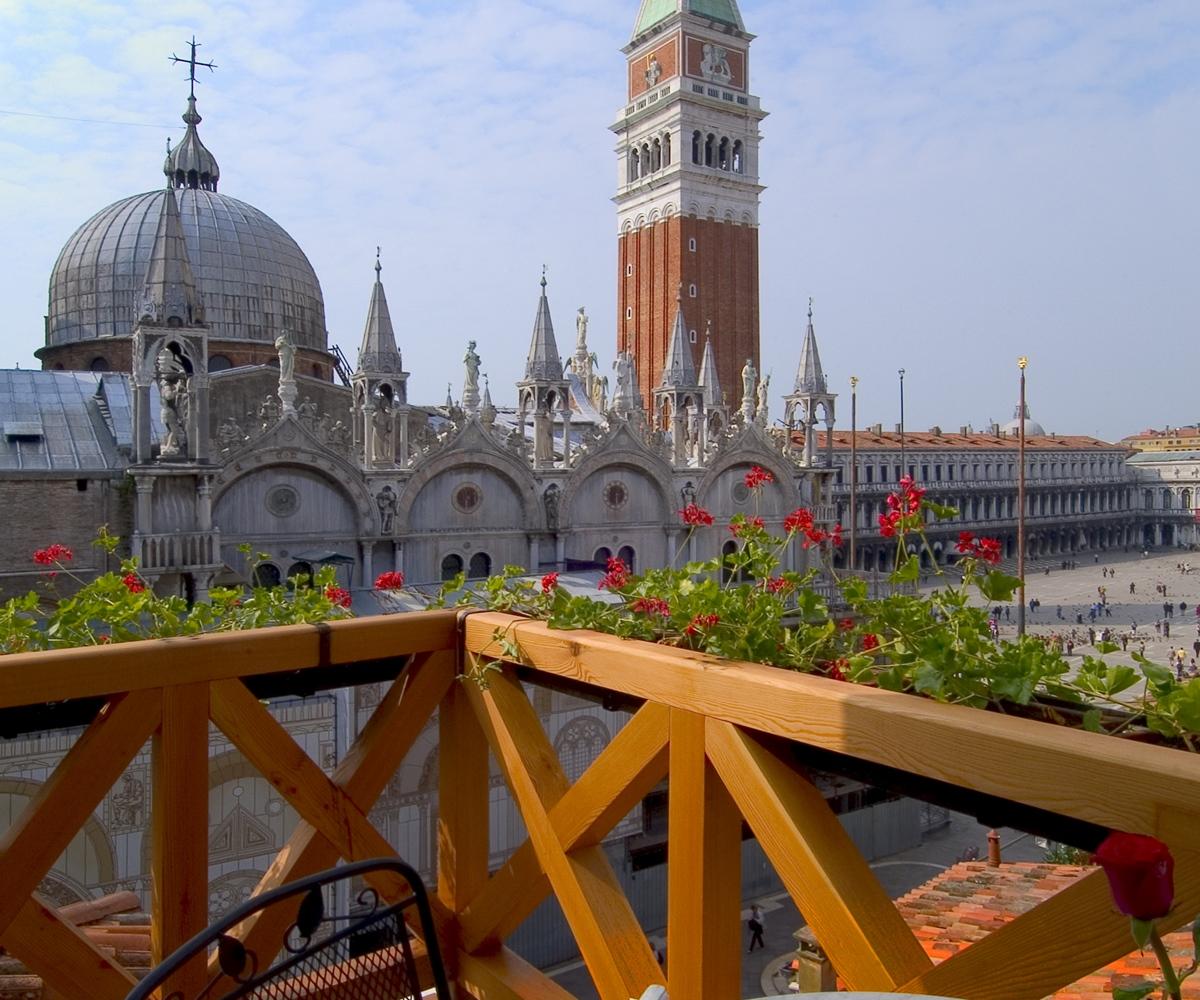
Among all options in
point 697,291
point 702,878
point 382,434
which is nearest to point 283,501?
point 382,434

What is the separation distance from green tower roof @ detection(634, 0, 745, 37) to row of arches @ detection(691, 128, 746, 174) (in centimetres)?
645

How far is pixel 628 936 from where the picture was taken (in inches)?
101

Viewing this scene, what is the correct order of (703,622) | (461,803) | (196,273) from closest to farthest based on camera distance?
(703,622), (461,803), (196,273)

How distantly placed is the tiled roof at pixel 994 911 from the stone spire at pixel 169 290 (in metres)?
13.7

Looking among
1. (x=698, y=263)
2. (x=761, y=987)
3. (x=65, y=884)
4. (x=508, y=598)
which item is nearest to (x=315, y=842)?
(x=508, y=598)

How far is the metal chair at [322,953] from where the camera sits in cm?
198

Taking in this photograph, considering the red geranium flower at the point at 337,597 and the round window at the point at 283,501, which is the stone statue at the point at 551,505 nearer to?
the round window at the point at 283,501

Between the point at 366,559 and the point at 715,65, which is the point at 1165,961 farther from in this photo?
the point at 715,65

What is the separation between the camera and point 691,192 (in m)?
49.4

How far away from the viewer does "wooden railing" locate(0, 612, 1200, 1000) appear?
176 cm

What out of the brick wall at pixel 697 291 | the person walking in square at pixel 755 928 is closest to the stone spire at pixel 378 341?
the person walking in square at pixel 755 928

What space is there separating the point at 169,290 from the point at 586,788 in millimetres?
15750

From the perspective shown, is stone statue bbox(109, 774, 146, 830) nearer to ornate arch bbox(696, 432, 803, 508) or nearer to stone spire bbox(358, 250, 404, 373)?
stone spire bbox(358, 250, 404, 373)

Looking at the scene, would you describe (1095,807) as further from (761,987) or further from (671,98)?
(671,98)
